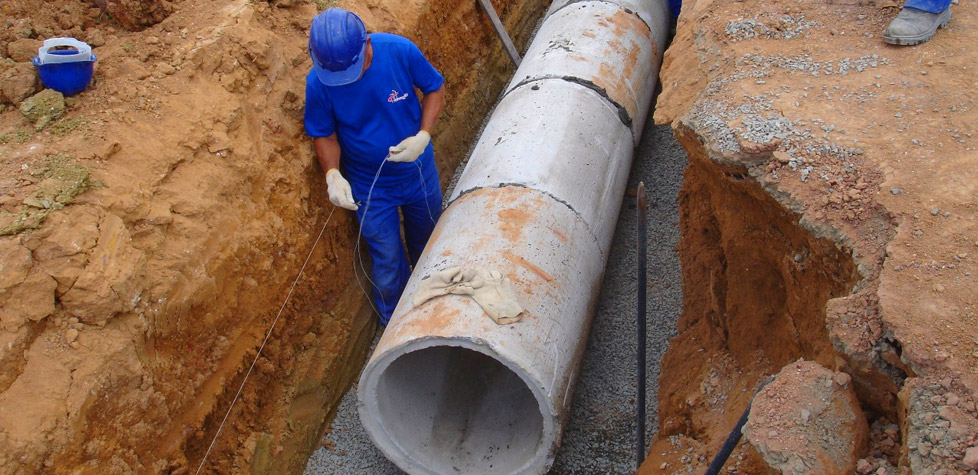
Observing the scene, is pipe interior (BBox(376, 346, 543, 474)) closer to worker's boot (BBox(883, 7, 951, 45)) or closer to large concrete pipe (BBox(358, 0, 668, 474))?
large concrete pipe (BBox(358, 0, 668, 474))

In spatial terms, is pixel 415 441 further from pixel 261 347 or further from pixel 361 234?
pixel 361 234

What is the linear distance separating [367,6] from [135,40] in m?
1.75

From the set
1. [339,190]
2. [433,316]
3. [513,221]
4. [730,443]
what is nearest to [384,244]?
[339,190]

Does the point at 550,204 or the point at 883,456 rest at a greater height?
the point at 883,456

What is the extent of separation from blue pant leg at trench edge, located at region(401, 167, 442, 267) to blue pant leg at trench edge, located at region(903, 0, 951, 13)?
312cm

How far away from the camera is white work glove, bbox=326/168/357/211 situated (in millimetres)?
4344

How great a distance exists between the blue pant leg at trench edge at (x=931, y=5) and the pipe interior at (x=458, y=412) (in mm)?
3053

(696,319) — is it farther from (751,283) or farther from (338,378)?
(338,378)

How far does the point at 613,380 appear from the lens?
185 inches

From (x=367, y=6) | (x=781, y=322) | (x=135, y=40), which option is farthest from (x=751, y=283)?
(x=135, y=40)

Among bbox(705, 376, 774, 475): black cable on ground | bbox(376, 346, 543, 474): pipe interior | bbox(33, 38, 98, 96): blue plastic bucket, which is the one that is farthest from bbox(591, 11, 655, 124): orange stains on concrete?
bbox(33, 38, 98, 96): blue plastic bucket

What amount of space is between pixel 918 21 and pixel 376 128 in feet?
10.5

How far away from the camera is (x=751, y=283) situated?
149 inches

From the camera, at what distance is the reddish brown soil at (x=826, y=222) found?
2.44 m
